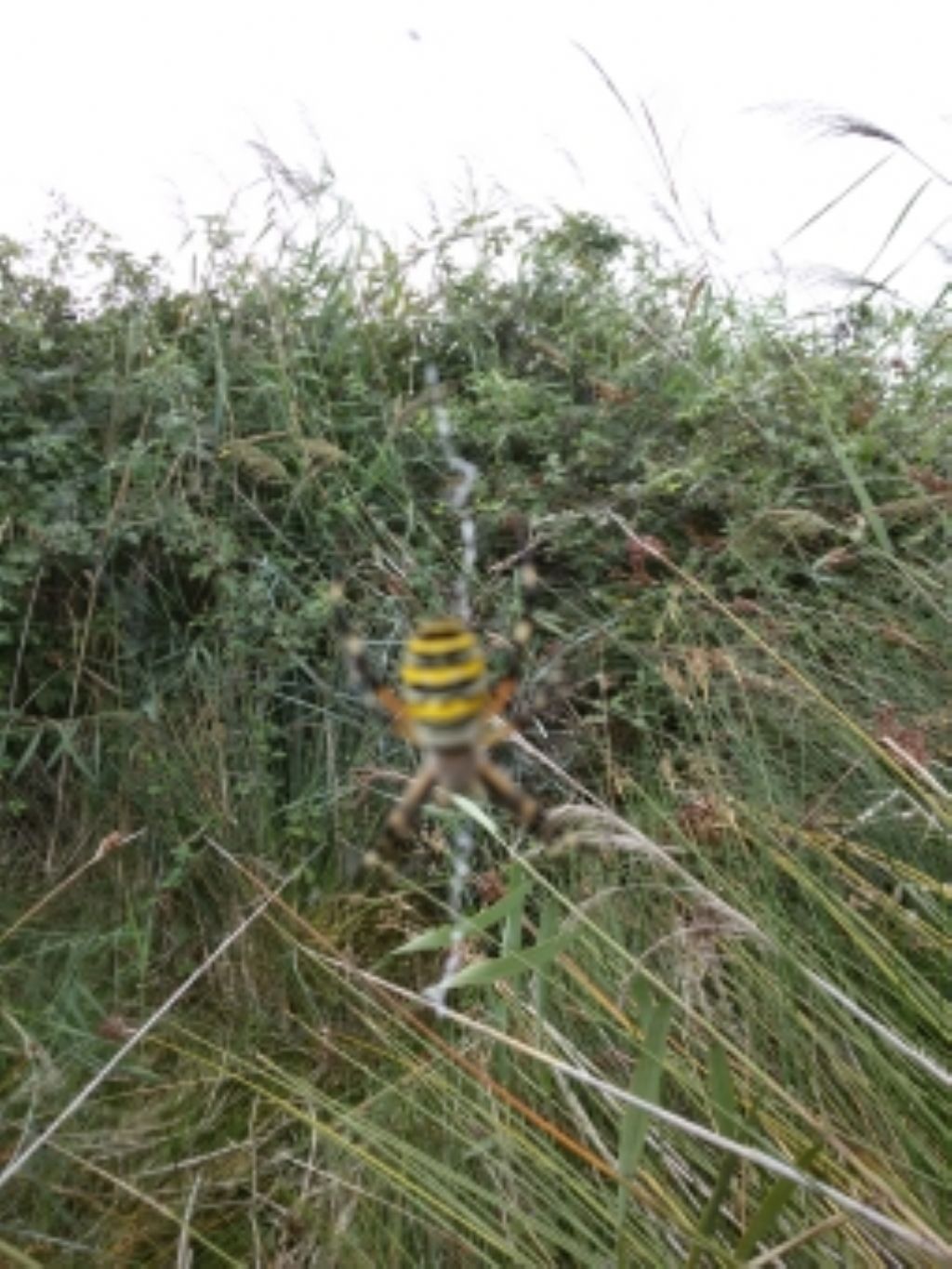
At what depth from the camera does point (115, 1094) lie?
2.20 metres

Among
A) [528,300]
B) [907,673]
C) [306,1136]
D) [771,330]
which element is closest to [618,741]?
[907,673]

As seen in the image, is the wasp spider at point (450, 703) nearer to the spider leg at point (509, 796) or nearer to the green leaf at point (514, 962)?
the spider leg at point (509, 796)

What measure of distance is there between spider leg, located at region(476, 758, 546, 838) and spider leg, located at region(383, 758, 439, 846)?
0.07 ft

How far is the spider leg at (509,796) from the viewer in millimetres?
520

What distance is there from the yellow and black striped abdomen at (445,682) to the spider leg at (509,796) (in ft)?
0.21

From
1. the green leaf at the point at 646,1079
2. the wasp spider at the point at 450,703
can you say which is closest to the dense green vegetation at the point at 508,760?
the green leaf at the point at 646,1079

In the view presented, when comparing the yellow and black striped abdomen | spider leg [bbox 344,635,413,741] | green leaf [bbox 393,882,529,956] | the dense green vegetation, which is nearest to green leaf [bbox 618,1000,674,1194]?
the dense green vegetation

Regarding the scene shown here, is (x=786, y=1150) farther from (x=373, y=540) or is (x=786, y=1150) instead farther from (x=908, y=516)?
(x=908, y=516)

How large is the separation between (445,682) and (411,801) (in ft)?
0.77

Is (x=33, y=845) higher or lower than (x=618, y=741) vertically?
lower

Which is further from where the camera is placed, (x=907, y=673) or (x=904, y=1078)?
(x=907, y=673)

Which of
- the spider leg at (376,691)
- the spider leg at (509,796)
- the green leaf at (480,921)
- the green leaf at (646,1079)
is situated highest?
the spider leg at (376,691)

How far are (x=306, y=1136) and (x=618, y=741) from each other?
97 cm

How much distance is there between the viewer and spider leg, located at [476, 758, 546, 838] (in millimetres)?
520
